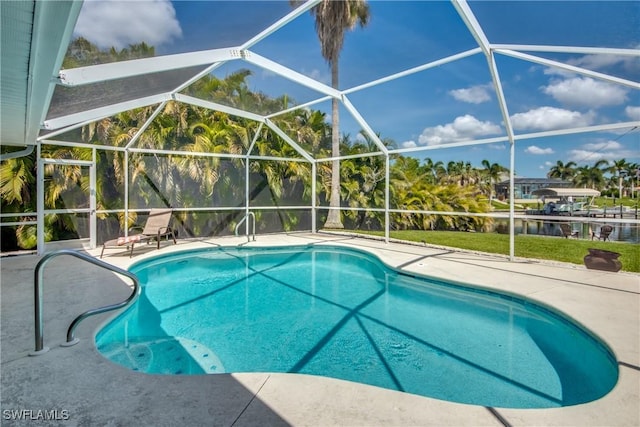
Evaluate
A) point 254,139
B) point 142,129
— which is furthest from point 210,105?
point 254,139

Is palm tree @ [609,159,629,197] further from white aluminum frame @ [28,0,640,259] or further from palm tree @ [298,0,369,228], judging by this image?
palm tree @ [298,0,369,228]

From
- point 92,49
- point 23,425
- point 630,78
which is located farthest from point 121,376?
point 630,78

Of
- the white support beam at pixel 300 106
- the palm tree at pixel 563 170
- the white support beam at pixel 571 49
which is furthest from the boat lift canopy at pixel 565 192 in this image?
the white support beam at pixel 300 106

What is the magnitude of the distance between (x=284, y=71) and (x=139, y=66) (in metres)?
2.61

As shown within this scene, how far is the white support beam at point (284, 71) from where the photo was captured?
565 cm

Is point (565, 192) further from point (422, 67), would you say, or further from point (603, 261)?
point (422, 67)

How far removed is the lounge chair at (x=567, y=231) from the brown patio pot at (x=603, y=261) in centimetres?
179

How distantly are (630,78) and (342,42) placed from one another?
7635 mm

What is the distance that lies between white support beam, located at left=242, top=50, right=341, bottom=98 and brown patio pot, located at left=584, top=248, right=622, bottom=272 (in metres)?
5.84

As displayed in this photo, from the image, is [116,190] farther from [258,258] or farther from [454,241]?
[454,241]

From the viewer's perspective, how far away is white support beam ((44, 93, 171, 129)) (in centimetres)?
Answer: 584

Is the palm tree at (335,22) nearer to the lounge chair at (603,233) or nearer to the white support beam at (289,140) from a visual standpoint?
the white support beam at (289,140)

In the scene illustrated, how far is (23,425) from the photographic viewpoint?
1.90 m

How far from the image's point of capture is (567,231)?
26.0ft
